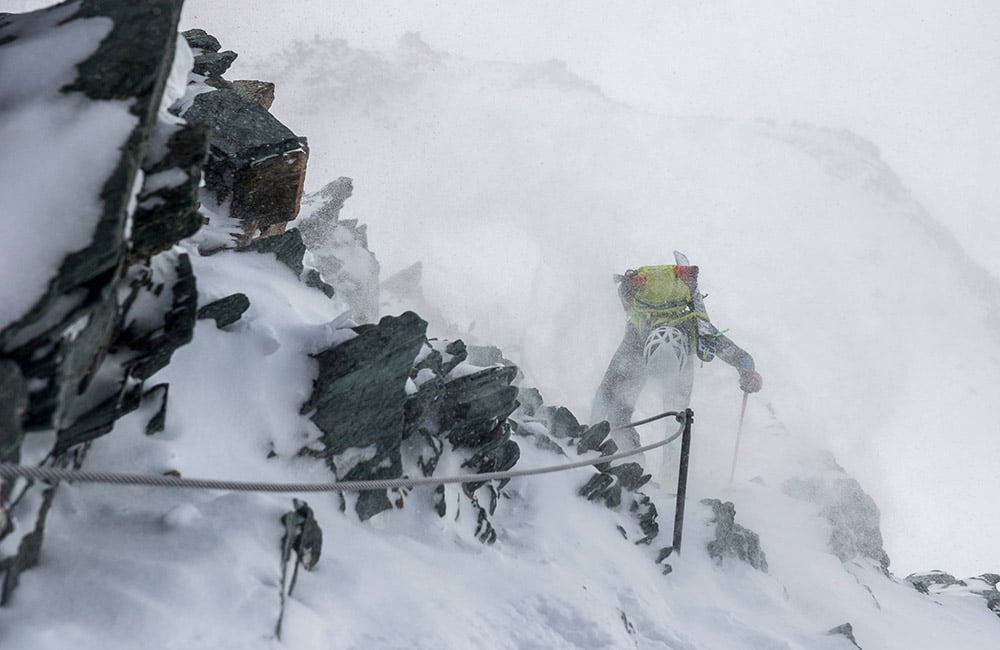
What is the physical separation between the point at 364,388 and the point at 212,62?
16.5 feet

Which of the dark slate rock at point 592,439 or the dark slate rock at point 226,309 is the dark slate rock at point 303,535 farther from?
the dark slate rock at point 592,439

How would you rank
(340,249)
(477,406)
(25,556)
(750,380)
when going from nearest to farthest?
(25,556), (477,406), (750,380), (340,249)

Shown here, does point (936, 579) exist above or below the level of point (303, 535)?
below

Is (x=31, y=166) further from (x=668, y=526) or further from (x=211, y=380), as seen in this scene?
(x=668, y=526)

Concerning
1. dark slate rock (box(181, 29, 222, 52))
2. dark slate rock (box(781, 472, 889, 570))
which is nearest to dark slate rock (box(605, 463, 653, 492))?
dark slate rock (box(781, 472, 889, 570))

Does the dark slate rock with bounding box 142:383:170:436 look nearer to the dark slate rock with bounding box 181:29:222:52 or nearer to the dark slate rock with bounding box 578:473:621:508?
the dark slate rock with bounding box 578:473:621:508

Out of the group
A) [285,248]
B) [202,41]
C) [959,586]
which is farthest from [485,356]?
[959,586]

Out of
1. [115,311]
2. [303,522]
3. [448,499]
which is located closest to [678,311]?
[448,499]

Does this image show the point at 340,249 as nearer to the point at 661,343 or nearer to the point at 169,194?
the point at 661,343

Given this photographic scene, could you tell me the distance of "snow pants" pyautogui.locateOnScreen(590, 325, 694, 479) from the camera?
36.2ft

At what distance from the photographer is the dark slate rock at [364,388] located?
426cm

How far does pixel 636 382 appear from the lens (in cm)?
1134

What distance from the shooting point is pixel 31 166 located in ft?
7.55

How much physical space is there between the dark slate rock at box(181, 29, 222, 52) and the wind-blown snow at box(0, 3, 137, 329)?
5706 millimetres
